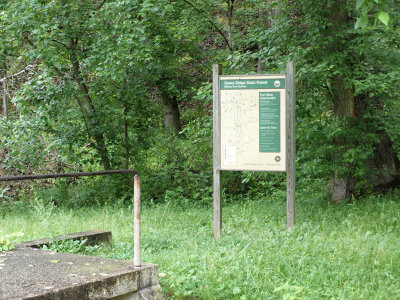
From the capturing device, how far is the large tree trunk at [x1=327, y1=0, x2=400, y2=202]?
29.5 ft

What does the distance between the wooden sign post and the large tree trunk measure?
2141 millimetres

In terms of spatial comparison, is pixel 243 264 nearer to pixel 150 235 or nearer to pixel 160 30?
pixel 150 235

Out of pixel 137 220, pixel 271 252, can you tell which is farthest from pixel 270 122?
pixel 137 220

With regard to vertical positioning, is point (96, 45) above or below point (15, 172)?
above

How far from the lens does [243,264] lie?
16.8 ft

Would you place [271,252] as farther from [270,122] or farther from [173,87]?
[173,87]

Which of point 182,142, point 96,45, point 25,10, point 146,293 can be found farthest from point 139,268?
point 182,142

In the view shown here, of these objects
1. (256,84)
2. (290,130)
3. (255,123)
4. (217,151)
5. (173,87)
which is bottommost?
(217,151)

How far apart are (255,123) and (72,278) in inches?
151

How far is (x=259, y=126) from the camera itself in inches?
283

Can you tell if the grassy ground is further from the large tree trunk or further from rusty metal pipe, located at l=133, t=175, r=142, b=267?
the large tree trunk

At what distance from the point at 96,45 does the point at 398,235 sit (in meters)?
7.59

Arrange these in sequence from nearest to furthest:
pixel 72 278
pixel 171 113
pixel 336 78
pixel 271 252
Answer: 1. pixel 72 278
2. pixel 271 252
3. pixel 336 78
4. pixel 171 113

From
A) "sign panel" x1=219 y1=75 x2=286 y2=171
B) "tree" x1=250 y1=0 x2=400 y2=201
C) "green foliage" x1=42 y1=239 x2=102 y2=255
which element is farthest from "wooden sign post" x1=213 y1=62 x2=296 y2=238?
"green foliage" x1=42 y1=239 x2=102 y2=255
